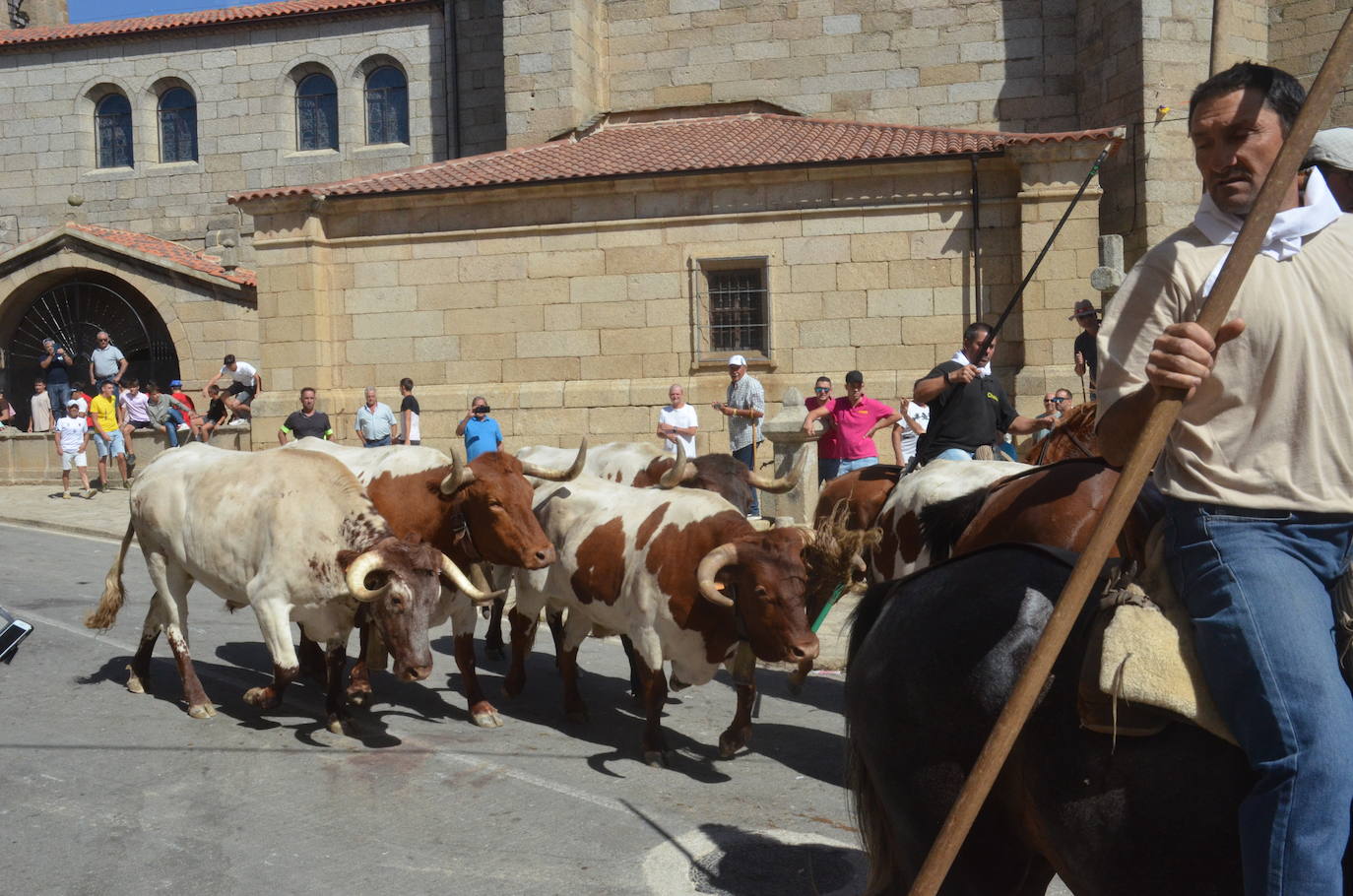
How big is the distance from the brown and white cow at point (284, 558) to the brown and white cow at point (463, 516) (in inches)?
14.4

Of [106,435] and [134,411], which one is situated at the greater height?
[134,411]

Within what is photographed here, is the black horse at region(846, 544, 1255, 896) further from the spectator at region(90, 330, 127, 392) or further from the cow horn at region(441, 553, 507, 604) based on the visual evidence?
the spectator at region(90, 330, 127, 392)

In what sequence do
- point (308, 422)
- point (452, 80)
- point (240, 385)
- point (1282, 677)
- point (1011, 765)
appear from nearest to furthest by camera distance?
point (1282, 677) → point (1011, 765) → point (308, 422) → point (240, 385) → point (452, 80)

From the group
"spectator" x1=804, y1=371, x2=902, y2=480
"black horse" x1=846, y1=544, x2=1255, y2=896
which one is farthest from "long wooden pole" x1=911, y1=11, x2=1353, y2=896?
"spectator" x1=804, y1=371, x2=902, y2=480

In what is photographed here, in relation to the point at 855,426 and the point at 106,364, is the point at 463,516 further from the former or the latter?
the point at 106,364

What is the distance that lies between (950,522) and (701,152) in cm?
1633

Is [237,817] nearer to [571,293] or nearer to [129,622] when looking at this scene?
[129,622]

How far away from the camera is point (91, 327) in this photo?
26969 millimetres

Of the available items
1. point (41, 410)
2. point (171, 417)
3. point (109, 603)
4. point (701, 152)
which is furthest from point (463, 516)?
point (41, 410)

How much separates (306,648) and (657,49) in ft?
67.6

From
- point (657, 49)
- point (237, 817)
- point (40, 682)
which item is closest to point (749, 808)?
point (237, 817)

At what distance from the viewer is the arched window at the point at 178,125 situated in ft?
101

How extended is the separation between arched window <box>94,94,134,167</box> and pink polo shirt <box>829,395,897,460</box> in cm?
2558

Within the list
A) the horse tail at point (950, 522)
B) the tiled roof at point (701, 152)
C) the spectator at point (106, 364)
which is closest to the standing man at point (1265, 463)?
the horse tail at point (950, 522)
